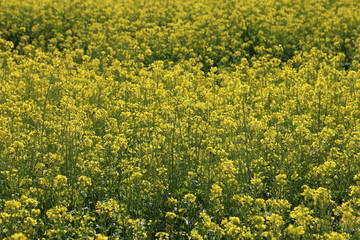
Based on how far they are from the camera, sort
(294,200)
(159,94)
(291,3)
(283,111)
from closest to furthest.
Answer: (294,200)
(283,111)
(159,94)
(291,3)

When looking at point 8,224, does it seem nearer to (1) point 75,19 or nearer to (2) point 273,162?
(2) point 273,162

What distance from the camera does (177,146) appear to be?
651 centimetres

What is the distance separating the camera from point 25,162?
20.2ft

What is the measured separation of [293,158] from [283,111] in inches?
50.6

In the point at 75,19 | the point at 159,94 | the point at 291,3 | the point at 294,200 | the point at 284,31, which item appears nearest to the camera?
the point at 294,200

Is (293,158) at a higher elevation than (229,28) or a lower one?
lower

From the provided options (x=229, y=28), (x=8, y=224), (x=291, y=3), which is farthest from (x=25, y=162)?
(x=291, y=3)

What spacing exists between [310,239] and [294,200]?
1.20 meters

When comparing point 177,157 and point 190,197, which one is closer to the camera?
point 190,197

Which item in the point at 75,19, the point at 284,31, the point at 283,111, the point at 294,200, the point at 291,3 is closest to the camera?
the point at 294,200

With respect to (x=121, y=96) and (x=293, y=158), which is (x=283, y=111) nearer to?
(x=293, y=158)

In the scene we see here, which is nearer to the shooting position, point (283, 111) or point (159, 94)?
point (283, 111)

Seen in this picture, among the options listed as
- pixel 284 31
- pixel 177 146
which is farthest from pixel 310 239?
pixel 284 31

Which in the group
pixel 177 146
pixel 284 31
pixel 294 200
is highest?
pixel 284 31
